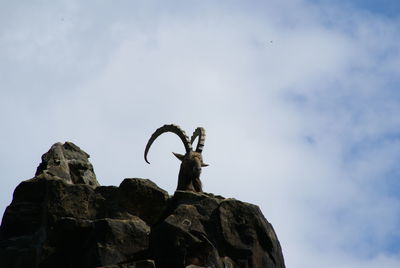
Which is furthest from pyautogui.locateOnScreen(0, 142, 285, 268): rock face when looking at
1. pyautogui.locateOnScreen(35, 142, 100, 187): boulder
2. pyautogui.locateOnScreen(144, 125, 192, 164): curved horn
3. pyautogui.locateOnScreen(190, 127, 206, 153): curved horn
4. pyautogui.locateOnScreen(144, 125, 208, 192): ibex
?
pyautogui.locateOnScreen(190, 127, 206, 153): curved horn

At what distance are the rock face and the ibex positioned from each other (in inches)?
166

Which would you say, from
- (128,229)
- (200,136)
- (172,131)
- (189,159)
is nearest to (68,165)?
(189,159)

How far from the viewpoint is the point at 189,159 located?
3425 cm

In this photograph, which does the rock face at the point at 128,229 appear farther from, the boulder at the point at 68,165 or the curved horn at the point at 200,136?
the curved horn at the point at 200,136

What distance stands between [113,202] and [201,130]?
695 cm

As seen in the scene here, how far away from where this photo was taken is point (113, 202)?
28953 mm

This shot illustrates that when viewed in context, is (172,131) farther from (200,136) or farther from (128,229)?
(128,229)

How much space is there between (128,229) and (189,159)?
795 centimetres

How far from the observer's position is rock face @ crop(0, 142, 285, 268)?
2584 centimetres

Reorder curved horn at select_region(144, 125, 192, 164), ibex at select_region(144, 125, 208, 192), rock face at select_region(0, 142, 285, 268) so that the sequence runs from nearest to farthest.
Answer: rock face at select_region(0, 142, 285, 268)
ibex at select_region(144, 125, 208, 192)
curved horn at select_region(144, 125, 192, 164)

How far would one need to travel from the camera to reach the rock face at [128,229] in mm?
25844

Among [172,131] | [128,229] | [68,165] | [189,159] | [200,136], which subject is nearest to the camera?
[128,229]

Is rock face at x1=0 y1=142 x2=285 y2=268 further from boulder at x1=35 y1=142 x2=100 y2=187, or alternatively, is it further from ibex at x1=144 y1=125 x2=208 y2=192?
ibex at x1=144 y1=125 x2=208 y2=192

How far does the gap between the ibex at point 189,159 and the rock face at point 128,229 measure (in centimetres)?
422
